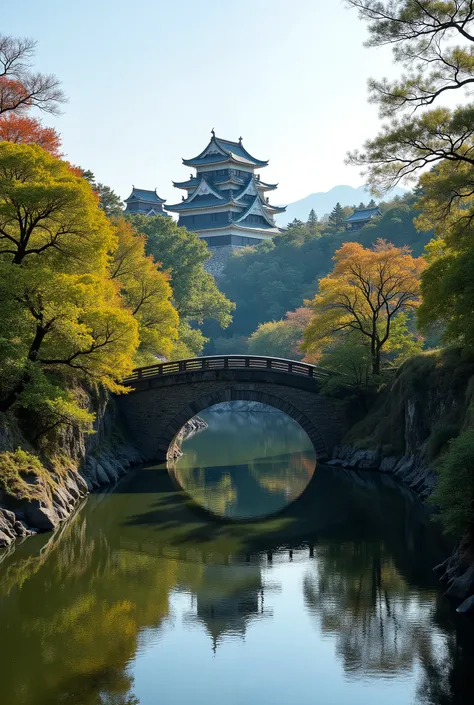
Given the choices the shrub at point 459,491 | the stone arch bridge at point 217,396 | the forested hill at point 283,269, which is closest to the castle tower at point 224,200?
the forested hill at point 283,269

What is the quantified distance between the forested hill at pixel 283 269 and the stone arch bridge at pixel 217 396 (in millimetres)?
30641

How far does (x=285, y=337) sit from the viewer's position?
171 ft

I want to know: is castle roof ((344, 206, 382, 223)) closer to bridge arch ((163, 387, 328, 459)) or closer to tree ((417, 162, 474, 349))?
bridge arch ((163, 387, 328, 459))

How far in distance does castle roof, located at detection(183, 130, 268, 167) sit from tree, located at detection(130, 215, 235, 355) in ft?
91.6

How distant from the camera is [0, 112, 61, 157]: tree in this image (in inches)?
1208

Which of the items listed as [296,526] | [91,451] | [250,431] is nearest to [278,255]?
[250,431]

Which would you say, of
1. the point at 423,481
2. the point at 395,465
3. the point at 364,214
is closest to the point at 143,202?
the point at 364,214

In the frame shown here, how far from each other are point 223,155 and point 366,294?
47.1 metres

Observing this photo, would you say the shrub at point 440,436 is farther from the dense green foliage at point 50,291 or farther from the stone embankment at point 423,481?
the dense green foliage at point 50,291

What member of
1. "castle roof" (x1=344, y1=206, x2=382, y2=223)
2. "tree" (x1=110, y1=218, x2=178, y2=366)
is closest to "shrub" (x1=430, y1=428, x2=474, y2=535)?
"tree" (x1=110, y1=218, x2=178, y2=366)

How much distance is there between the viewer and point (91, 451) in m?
26.9

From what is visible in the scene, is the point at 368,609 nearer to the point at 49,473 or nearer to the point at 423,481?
the point at 423,481

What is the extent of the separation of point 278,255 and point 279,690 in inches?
2346

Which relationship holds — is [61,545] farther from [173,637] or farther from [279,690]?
[279,690]
